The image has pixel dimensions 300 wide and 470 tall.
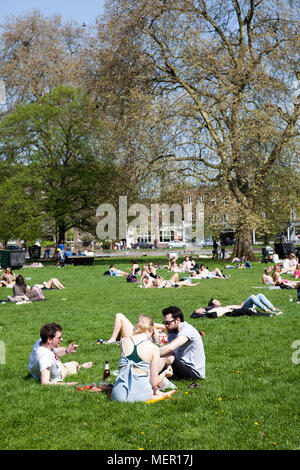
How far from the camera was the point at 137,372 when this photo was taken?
6.30m

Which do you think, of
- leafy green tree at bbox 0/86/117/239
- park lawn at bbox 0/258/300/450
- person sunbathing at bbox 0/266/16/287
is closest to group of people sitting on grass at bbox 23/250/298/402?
park lawn at bbox 0/258/300/450

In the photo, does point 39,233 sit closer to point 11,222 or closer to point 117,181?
point 11,222

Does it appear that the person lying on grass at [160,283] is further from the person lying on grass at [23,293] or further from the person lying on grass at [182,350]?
the person lying on grass at [182,350]

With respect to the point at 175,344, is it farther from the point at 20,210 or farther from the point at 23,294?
the point at 20,210

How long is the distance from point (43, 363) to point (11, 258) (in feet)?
91.3

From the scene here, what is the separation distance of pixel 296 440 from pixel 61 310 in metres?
10.1

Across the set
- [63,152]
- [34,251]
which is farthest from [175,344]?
[34,251]

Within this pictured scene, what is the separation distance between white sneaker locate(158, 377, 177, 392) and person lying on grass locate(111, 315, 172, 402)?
8.5 inches

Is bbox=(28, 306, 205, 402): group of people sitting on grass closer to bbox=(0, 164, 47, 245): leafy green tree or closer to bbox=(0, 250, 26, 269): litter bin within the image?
bbox=(0, 250, 26, 269): litter bin

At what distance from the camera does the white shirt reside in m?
7.10

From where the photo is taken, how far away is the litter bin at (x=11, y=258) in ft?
111

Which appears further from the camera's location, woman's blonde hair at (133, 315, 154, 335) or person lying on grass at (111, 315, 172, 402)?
woman's blonde hair at (133, 315, 154, 335)

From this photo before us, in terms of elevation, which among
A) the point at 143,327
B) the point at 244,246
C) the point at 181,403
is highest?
the point at 244,246

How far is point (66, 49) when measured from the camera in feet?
152
